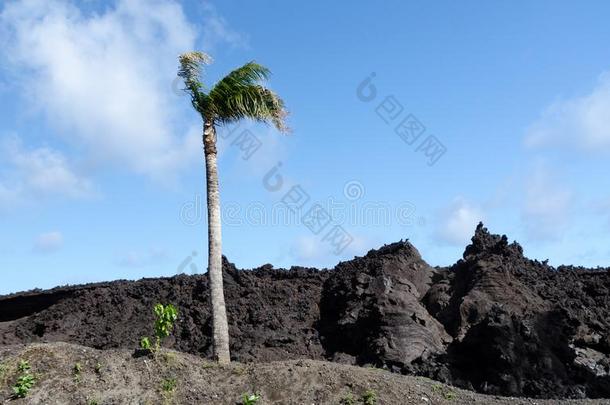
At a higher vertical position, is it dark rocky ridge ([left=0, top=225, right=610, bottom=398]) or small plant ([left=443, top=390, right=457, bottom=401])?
dark rocky ridge ([left=0, top=225, right=610, bottom=398])

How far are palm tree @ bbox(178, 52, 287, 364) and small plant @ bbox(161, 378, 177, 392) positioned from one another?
6.86ft

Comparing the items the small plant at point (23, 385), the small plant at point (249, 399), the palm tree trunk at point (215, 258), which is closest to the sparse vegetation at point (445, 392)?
the small plant at point (249, 399)

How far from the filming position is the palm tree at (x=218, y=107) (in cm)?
1541

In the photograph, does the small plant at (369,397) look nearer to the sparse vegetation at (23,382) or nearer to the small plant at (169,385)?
the small plant at (169,385)

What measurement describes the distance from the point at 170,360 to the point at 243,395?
185 cm

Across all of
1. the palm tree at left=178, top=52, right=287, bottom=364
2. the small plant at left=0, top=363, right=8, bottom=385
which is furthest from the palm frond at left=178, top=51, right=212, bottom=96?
the small plant at left=0, top=363, right=8, bottom=385

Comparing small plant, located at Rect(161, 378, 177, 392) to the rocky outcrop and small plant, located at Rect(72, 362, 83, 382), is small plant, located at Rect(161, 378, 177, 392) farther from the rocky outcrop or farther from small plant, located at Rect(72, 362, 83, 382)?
the rocky outcrop

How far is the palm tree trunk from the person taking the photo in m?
15.1

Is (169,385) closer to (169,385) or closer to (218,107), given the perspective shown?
(169,385)

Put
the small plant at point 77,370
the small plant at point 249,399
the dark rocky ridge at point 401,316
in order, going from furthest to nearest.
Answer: the dark rocky ridge at point 401,316 < the small plant at point 77,370 < the small plant at point 249,399

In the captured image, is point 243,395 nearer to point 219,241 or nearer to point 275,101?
point 219,241

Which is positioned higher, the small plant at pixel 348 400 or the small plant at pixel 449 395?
the small plant at pixel 449 395

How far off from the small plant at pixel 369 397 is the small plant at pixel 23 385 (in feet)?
20.8

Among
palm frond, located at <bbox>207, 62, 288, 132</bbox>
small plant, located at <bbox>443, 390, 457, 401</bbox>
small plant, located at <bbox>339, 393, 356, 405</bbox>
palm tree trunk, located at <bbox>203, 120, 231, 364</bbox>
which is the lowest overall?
small plant, located at <bbox>339, 393, 356, 405</bbox>
